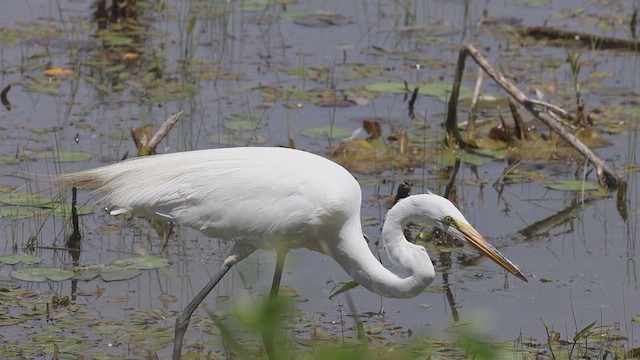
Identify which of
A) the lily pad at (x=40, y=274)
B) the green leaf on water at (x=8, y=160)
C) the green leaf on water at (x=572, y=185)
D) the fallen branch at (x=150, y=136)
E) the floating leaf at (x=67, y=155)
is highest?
the fallen branch at (x=150, y=136)

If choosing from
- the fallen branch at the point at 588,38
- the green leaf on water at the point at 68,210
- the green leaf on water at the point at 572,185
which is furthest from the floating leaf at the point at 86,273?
the fallen branch at the point at 588,38

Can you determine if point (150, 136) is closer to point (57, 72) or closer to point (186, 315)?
point (186, 315)

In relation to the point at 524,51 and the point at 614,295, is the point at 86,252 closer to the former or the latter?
the point at 614,295

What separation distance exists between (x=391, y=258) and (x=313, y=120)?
3.48 metres

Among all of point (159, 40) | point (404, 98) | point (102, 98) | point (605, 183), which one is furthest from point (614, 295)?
point (159, 40)

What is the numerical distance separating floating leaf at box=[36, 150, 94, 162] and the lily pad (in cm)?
138

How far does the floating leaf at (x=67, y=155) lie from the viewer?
6742 mm

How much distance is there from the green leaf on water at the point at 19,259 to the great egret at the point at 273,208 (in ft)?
2.81

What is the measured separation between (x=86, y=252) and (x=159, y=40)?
374cm

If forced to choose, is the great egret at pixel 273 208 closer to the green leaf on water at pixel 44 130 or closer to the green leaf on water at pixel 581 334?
the green leaf on water at pixel 581 334

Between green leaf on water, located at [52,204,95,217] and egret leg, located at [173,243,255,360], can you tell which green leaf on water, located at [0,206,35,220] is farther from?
egret leg, located at [173,243,255,360]

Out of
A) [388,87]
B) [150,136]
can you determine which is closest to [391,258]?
[150,136]

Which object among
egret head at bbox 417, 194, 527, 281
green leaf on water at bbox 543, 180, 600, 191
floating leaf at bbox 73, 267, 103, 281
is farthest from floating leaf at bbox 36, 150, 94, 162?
egret head at bbox 417, 194, 527, 281

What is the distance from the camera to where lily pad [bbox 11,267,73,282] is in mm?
5348
